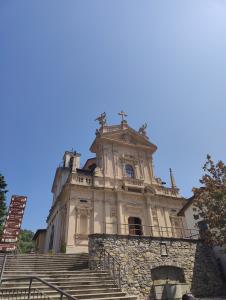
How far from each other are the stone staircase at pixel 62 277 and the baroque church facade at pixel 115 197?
6838 mm

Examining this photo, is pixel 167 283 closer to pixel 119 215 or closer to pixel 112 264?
pixel 112 264

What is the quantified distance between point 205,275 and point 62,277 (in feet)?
32.5

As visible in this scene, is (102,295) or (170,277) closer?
(102,295)

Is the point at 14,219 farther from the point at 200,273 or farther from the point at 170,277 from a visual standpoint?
the point at 200,273

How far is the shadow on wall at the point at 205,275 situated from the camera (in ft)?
49.5

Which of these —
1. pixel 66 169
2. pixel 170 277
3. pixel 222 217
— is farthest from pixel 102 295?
pixel 66 169

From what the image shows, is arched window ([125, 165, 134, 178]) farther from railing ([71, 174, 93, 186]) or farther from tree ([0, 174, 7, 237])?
tree ([0, 174, 7, 237])

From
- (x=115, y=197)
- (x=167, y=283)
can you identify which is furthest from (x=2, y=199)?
(x=167, y=283)

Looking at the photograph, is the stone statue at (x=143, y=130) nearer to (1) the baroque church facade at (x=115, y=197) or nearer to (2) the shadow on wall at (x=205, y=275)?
(1) the baroque church facade at (x=115, y=197)

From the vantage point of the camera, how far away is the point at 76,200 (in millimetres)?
23828

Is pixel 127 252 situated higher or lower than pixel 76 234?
lower

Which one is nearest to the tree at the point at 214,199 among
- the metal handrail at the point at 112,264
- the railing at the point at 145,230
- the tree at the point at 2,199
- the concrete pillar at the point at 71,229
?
the metal handrail at the point at 112,264

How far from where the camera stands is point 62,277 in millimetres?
11414

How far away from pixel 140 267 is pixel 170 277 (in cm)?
218
